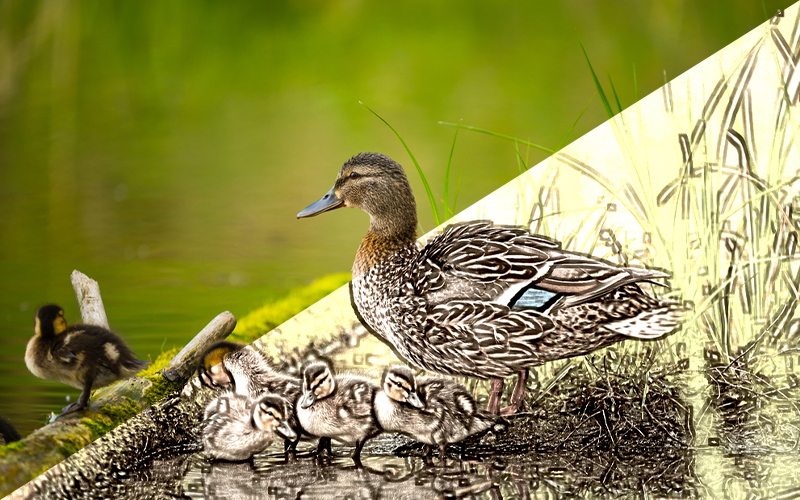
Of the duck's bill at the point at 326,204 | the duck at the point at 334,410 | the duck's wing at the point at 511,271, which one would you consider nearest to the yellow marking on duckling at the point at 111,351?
the duck at the point at 334,410

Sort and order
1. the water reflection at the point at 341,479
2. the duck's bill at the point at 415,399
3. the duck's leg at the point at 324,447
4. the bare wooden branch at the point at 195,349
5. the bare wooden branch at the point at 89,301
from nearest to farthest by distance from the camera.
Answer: the water reflection at the point at 341,479 → the duck's bill at the point at 415,399 → the duck's leg at the point at 324,447 → the bare wooden branch at the point at 195,349 → the bare wooden branch at the point at 89,301

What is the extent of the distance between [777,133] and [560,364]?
39.3 inches

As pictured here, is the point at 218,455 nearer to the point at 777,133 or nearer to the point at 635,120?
the point at 635,120

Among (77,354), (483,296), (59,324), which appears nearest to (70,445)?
(77,354)

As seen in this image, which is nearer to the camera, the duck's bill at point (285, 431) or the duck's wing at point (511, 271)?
the duck's wing at point (511, 271)

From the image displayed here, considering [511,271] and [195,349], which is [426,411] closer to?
[511,271]

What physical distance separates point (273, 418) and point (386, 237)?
1.99 ft

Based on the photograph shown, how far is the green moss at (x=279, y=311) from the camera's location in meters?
2.76

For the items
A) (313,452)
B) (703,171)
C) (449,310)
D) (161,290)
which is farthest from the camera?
(161,290)

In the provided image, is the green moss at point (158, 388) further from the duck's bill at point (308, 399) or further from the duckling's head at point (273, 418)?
the duck's bill at point (308, 399)

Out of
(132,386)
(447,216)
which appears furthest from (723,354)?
(132,386)

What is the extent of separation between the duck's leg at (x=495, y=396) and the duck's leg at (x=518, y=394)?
28 mm

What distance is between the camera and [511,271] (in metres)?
2.22

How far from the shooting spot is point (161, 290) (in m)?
4.72
